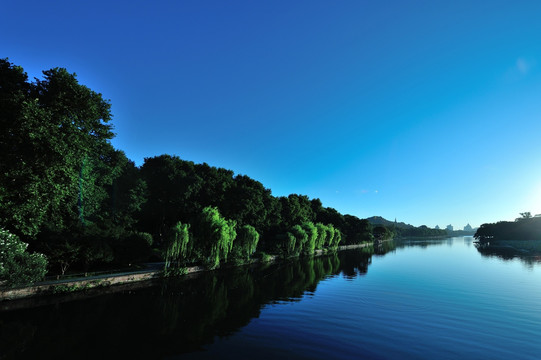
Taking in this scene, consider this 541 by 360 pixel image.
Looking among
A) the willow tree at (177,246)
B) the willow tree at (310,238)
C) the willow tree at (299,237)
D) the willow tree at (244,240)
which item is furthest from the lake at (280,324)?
the willow tree at (310,238)

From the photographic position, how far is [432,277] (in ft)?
128

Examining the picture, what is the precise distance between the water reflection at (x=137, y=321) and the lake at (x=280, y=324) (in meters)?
0.07

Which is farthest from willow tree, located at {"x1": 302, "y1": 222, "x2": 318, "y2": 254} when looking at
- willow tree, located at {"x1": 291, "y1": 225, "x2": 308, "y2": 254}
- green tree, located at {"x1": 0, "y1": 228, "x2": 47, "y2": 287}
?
green tree, located at {"x1": 0, "y1": 228, "x2": 47, "y2": 287}

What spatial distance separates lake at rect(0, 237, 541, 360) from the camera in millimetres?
14023

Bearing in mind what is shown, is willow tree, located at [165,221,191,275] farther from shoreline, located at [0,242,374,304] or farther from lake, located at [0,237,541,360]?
lake, located at [0,237,541,360]

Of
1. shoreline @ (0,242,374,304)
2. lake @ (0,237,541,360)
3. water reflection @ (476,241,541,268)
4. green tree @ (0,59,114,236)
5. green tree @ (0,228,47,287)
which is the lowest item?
water reflection @ (476,241,541,268)

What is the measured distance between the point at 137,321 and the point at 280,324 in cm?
1012

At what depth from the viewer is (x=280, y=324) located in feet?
59.9

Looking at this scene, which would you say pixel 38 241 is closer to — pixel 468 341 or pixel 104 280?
pixel 104 280

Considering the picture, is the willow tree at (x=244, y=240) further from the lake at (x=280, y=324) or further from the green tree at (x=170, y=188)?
the lake at (x=280, y=324)

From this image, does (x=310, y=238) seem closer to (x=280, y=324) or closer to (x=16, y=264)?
(x=280, y=324)

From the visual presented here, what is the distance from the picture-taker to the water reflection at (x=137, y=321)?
551 inches

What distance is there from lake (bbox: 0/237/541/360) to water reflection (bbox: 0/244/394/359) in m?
0.07

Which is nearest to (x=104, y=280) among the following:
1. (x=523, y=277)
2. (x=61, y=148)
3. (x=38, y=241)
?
(x=38, y=241)
